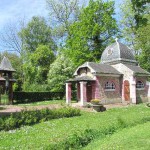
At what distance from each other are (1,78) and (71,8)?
80.6 ft

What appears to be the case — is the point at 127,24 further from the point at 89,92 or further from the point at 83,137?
the point at 83,137

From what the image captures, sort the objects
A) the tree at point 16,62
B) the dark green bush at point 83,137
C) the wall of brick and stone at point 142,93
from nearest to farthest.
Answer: the dark green bush at point 83,137, the wall of brick and stone at point 142,93, the tree at point 16,62

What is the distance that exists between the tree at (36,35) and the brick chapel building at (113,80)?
25.0 metres

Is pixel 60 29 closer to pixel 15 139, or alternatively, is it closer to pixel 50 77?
pixel 50 77

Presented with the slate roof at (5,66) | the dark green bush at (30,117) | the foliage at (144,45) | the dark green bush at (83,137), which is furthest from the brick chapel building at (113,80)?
the dark green bush at (83,137)

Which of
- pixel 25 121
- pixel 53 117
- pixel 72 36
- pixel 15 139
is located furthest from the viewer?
pixel 72 36

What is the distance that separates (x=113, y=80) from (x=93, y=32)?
13.6m

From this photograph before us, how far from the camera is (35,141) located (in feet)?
36.3

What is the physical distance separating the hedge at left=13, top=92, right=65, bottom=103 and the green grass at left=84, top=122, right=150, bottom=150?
24.9 m

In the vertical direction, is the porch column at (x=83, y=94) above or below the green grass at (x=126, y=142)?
above

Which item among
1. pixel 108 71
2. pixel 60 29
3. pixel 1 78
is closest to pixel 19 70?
pixel 60 29

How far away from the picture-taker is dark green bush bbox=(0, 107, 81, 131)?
557 inches

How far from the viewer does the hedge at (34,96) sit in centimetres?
3528

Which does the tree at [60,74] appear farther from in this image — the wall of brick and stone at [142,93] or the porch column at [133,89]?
the porch column at [133,89]
